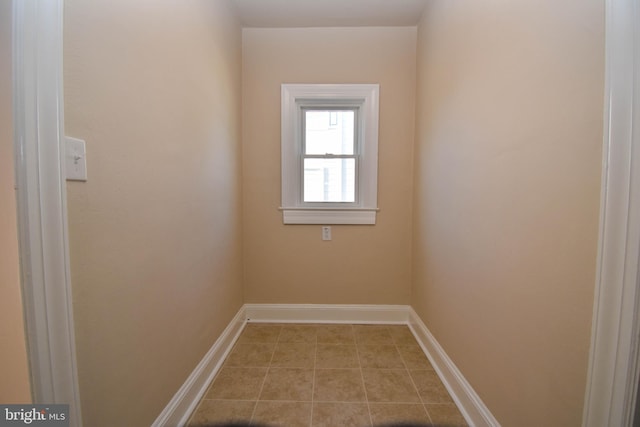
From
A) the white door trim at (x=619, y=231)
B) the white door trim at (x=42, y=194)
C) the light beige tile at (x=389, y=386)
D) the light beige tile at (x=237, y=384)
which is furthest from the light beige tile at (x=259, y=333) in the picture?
the white door trim at (x=619, y=231)

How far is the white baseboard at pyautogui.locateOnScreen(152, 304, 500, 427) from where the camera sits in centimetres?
119

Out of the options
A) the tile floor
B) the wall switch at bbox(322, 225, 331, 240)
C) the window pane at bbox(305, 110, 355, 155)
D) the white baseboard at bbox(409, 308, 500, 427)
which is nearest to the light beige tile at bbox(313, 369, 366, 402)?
the tile floor

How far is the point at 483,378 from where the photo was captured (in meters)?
1.15

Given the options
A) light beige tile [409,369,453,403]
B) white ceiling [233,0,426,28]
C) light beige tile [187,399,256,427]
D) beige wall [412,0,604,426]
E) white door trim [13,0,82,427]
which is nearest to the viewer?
white door trim [13,0,82,427]

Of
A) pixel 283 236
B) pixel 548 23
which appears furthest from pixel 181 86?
pixel 548 23

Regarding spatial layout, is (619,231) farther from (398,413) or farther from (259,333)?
(259,333)

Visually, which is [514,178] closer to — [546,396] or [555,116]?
[555,116]

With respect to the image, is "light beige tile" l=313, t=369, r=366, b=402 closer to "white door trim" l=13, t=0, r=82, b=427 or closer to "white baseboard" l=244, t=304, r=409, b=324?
"white baseboard" l=244, t=304, r=409, b=324

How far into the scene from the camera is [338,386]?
1458mm

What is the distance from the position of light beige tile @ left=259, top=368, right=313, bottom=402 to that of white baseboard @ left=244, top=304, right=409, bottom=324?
63 centimetres

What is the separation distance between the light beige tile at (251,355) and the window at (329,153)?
1.00 meters

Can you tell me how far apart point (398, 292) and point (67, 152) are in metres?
2.26

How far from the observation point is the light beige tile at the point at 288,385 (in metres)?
1.38

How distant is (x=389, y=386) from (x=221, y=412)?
94cm
